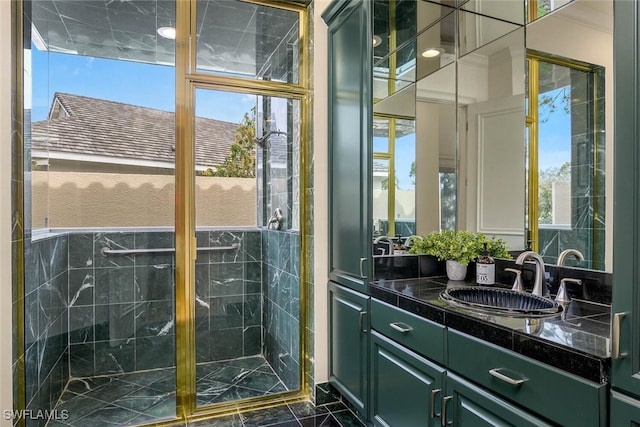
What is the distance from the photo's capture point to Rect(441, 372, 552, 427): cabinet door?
1.20m

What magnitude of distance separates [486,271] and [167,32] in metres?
2.62

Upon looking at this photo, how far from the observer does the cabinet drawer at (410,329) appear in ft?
5.18

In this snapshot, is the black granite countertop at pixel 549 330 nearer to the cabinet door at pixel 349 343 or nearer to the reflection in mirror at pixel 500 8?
the cabinet door at pixel 349 343

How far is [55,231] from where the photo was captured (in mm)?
2654

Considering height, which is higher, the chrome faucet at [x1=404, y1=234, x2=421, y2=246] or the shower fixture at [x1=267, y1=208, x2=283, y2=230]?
the shower fixture at [x1=267, y1=208, x2=283, y2=230]

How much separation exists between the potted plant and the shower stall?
0.93 meters

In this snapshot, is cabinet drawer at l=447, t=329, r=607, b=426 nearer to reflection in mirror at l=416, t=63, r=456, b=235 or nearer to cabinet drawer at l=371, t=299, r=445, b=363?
cabinet drawer at l=371, t=299, r=445, b=363

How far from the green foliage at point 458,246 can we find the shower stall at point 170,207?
2.86ft

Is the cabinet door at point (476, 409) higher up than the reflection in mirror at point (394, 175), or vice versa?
the reflection in mirror at point (394, 175)

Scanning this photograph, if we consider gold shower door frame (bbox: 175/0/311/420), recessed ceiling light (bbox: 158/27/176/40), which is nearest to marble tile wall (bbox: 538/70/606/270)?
gold shower door frame (bbox: 175/0/311/420)

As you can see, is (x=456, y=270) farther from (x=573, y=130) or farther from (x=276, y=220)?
(x=276, y=220)

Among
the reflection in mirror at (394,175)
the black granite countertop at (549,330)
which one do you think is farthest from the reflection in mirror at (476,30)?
the black granite countertop at (549,330)

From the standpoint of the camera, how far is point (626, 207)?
3.11 feet

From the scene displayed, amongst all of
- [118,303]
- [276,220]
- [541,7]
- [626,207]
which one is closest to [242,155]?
[276,220]
